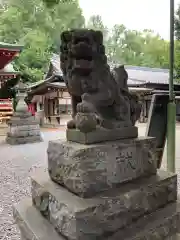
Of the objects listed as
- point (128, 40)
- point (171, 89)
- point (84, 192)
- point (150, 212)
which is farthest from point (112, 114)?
point (128, 40)

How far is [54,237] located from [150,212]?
0.54 meters

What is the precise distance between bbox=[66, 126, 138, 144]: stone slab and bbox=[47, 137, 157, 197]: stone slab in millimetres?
31

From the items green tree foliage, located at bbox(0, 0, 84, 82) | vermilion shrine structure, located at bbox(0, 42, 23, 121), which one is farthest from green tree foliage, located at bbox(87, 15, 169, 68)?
vermilion shrine structure, located at bbox(0, 42, 23, 121)

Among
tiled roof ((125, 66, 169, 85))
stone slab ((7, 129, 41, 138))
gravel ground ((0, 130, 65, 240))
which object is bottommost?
gravel ground ((0, 130, 65, 240))

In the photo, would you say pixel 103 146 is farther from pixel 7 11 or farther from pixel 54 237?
pixel 7 11

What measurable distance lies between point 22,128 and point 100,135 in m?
5.54

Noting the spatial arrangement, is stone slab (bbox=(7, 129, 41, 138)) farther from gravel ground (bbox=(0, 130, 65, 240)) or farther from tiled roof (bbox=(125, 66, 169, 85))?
tiled roof (bbox=(125, 66, 169, 85))

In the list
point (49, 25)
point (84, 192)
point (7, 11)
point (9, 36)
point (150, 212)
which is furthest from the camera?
point (9, 36)

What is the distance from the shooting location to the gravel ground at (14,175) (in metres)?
1.96

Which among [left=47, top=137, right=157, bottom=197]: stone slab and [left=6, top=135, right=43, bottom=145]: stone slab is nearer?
[left=47, top=137, right=157, bottom=197]: stone slab

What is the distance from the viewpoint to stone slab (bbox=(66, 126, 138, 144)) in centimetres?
112

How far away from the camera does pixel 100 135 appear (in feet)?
3.77

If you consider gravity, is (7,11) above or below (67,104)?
above

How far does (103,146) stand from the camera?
1102 mm
